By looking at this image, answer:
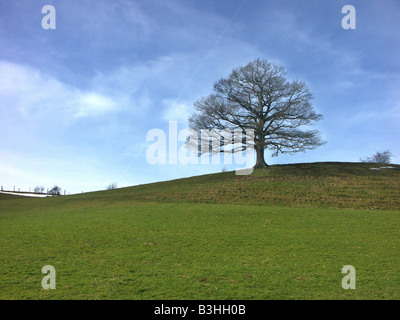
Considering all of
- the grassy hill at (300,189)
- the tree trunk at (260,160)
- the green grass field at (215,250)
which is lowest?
the green grass field at (215,250)

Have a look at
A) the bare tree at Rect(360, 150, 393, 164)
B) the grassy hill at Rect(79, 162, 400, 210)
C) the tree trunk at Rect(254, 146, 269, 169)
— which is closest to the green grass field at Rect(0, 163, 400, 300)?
the grassy hill at Rect(79, 162, 400, 210)

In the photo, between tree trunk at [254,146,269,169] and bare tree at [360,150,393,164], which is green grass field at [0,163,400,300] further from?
bare tree at [360,150,393,164]

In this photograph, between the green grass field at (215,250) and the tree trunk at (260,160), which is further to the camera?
the tree trunk at (260,160)

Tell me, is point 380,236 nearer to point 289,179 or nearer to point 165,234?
point 165,234

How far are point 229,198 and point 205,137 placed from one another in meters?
15.4

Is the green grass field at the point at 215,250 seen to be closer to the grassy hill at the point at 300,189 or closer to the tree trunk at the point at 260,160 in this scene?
the grassy hill at the point at 300,189

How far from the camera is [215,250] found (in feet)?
44.1

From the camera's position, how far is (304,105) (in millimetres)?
41469

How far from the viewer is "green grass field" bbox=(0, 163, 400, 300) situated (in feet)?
30.7

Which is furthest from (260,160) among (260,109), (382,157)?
(382,157)

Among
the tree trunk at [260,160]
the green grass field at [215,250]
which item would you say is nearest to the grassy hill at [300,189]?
the green grass field at [215,250]

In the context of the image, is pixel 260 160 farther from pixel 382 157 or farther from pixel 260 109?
pixel 382 157

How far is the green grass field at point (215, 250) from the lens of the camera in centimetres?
937
